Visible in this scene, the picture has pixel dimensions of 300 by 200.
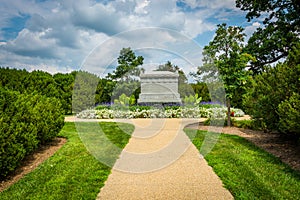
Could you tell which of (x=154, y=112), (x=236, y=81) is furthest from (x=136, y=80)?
(x=236, y=81)

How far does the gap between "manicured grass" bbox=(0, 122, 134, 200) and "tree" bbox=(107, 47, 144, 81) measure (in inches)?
535

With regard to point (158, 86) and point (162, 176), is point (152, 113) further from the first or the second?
point (162, 176)

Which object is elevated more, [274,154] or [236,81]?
[236,81]

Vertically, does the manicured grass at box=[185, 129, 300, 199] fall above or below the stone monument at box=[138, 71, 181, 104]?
below

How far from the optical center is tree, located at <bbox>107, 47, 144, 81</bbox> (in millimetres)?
18484

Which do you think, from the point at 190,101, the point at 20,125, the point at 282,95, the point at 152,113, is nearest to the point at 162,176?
the point at 20,125

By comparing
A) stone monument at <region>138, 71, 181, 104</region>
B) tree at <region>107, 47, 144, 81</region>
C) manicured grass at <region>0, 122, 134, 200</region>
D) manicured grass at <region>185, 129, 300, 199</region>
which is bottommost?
manicured grass at <region>0, 122, 134, 200</region>

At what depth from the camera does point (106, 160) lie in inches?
194

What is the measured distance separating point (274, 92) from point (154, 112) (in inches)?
320

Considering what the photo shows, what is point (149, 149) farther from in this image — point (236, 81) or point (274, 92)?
point (236, 81)

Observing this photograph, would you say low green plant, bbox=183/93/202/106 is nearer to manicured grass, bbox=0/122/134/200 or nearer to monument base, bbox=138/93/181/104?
monument base, bbox=138/93/181/104

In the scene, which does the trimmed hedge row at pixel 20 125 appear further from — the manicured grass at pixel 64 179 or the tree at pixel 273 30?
the tree at pixel 273 30

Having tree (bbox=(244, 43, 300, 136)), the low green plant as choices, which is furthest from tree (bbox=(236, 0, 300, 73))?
tree (bbox=(244, 43, 300, 136))

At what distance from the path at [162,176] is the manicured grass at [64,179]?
0.20 meters
